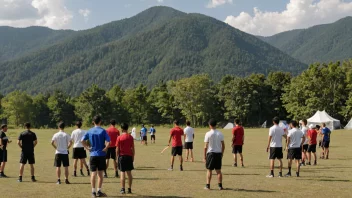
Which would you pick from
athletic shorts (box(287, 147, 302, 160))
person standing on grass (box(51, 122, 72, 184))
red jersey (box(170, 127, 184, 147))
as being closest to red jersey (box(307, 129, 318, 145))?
athletic shorts (box(287, 147, 302, 160))

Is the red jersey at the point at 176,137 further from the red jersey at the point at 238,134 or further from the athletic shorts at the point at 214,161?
the athletic shorts at the point at 214,161

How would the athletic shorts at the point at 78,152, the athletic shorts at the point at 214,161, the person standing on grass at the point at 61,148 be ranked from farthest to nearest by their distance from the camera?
the athletic shorts at the point at 78,152 → the person standing on grass at the point at 61,148 → the athletic shorts at the point at 214,161

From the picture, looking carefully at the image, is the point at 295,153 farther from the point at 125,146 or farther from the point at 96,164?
the point at 96,164

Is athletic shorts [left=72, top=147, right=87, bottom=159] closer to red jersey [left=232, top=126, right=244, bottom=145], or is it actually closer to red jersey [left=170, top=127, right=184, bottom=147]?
red jersey [left=170, top=127, right=184, bottom=147]

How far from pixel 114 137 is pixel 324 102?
74.2 meters

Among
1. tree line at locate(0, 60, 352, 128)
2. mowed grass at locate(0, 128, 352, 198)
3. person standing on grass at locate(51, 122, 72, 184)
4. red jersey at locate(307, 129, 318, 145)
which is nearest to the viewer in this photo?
mowed grass at locate(0, 128, 352, 198)

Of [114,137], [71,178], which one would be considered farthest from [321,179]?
[71,178]

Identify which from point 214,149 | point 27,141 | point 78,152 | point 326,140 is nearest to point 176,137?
point 78,152

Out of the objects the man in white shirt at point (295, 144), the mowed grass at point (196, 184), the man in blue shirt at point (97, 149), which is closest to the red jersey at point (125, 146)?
the man in blue shirt at point (97, 149)

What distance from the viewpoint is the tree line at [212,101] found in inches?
3275

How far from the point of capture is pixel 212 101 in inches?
3949

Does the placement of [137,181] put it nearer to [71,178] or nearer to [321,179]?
[71,178]

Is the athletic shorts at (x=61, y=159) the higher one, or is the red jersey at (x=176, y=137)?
the red jersey at (x=176, y=137)

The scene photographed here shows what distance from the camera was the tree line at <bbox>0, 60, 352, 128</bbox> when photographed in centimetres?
8319
